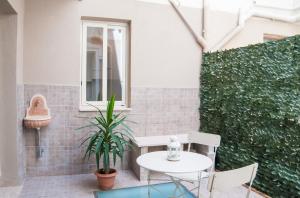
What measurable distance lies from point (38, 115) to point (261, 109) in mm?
3094

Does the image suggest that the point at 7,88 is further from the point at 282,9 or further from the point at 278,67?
the point at 282,9

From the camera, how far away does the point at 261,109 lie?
133 inches

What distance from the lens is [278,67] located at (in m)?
3.15

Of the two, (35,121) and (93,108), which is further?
(93,108)

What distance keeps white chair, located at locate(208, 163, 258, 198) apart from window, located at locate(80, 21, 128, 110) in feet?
8.85

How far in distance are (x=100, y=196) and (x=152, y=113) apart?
1.61 metres

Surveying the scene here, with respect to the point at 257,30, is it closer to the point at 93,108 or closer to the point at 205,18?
the point at 205,18

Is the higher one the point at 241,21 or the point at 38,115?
the point at 241,21

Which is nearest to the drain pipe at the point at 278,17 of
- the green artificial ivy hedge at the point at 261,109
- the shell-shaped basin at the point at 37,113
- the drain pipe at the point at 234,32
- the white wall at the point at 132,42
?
the drain pipe at the point at 234,32

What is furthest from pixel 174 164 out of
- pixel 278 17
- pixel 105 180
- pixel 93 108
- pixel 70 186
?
pixel 278 17

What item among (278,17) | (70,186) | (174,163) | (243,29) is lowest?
(70,186)

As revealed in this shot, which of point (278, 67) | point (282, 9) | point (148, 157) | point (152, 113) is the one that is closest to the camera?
point (148, 157)

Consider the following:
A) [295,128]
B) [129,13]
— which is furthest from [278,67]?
[129,13]

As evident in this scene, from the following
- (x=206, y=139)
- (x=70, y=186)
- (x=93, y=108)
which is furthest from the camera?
(x=93, y=108)
